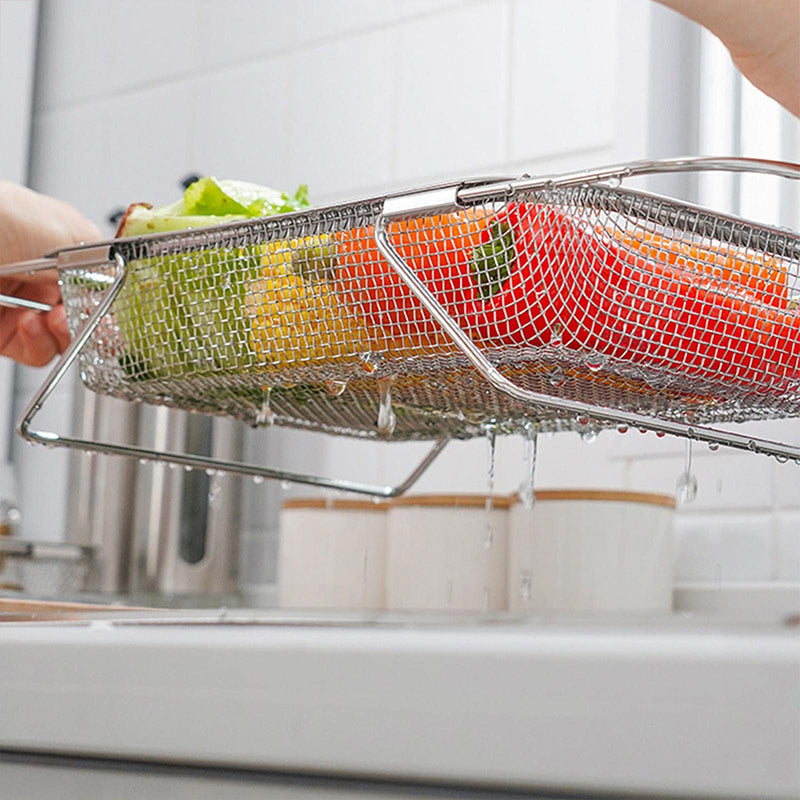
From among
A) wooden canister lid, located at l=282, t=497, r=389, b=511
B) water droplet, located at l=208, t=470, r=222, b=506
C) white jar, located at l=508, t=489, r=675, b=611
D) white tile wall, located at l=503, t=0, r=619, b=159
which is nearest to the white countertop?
water droplet, located at l=208, t=470, r=222, b=506

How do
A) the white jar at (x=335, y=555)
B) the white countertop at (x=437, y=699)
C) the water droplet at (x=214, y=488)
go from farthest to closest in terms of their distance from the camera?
the white jar at (x=335, y=555)
the water droplet at (x=214, y=488)
the white countertop at (x=437, y=699)

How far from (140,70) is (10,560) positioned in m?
0.62

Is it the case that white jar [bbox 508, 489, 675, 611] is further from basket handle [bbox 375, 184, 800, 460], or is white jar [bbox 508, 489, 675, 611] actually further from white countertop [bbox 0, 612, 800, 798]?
white countertop [bbox 0, 612, 800, 798]

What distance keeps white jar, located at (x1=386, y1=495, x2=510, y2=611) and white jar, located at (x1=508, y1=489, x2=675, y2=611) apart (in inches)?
1.7

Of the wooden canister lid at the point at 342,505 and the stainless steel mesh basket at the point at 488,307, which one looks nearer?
the stainless steel mesh basket at the point at 488,307

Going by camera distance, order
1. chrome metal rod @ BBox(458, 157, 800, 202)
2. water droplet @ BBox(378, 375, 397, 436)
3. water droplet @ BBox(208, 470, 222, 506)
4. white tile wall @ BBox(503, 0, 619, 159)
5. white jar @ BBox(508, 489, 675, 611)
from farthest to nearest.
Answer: white tile wall @ BBox(503, 0, 619, 159) → white jar @ BBox(508, 489, 675, 611) → water droplet @ BBox(208, 470, 222, 506) → water droplet @ BBox(378, 375, 397, 436) → chrome metal rod @ BBox(458, 157, 800, 202)

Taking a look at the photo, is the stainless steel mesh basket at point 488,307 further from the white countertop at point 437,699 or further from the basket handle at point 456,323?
the white countertop at point 437,699

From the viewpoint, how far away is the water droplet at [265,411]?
1.83ft

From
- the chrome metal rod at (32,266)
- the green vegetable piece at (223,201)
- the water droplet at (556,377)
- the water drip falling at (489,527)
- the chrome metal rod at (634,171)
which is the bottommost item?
the water drip falling at (489,527)

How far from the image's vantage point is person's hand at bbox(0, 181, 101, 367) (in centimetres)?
76

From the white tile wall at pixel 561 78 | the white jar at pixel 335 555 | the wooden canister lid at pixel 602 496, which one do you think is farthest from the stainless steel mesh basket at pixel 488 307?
the white tile wall at pixel 561 78

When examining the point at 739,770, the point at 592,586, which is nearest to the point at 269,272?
the point at 739,770

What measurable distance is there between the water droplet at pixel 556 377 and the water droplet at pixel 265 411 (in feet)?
0.40

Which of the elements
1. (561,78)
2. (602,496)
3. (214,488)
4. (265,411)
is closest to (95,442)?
(265,411)
